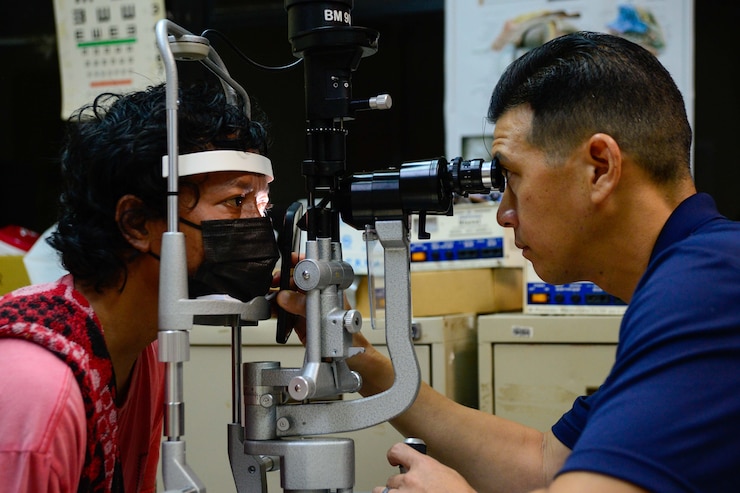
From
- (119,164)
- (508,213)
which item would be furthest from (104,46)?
(508,213)

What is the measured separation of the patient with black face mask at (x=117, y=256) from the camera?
1095 millimetres

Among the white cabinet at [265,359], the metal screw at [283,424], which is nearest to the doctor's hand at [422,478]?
the metal screw at [283,424]

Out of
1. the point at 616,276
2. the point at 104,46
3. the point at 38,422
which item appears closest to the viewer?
the point at 38,422

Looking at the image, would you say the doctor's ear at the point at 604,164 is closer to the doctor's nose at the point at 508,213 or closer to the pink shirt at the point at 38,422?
the doctor's nose at the point at 508,213

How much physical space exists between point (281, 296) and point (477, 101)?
4.69 ft

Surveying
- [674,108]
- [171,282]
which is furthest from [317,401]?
[674,108]

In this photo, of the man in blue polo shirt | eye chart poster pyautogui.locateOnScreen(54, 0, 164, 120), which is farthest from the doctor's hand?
eye chart poster pyautogui.locateOnScreen(54, 0, 164, 120)

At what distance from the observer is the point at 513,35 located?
2.46 m

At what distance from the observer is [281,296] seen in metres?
1.22

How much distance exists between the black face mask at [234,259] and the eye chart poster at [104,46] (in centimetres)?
160

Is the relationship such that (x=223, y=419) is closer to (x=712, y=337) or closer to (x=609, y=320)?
(x=609, y=320)

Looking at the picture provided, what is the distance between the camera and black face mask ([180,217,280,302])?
3.96ft

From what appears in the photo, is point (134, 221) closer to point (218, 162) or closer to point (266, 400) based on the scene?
point (218, 162)

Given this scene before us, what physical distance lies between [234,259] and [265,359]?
82cm
